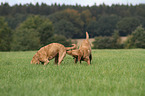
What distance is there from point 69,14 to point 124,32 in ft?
81.4

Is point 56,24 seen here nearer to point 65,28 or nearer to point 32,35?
point 65,28

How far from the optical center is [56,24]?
75562 millimetres

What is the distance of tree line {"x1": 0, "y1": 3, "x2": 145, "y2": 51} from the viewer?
4869cm

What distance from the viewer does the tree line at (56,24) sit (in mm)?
48688

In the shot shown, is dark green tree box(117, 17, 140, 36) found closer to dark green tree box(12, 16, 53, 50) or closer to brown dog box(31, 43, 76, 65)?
dark green tree box(12, 16, 53, 50)

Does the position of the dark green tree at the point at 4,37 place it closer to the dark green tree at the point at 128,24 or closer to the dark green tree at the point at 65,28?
the dark green tree at the point at 65,28

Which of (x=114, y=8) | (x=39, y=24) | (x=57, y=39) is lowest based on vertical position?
(x=57, y=39)

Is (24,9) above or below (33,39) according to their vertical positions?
above

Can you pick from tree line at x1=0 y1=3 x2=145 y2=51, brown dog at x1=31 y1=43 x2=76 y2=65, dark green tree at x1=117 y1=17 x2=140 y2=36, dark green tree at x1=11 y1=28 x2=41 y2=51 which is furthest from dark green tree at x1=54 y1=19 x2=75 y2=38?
brown dog at x1=31 y1=43 x2=76 y2=65

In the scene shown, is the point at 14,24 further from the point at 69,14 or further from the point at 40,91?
the point at 40,91

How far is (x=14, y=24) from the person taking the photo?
265 ft

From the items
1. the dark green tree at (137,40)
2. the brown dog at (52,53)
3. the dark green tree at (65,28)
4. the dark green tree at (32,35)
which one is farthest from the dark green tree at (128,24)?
the brown dog at (52,53)

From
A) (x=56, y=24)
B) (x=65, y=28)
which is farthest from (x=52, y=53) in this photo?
(x=56, y=24)

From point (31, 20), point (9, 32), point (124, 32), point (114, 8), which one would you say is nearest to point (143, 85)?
point (9, 32)
